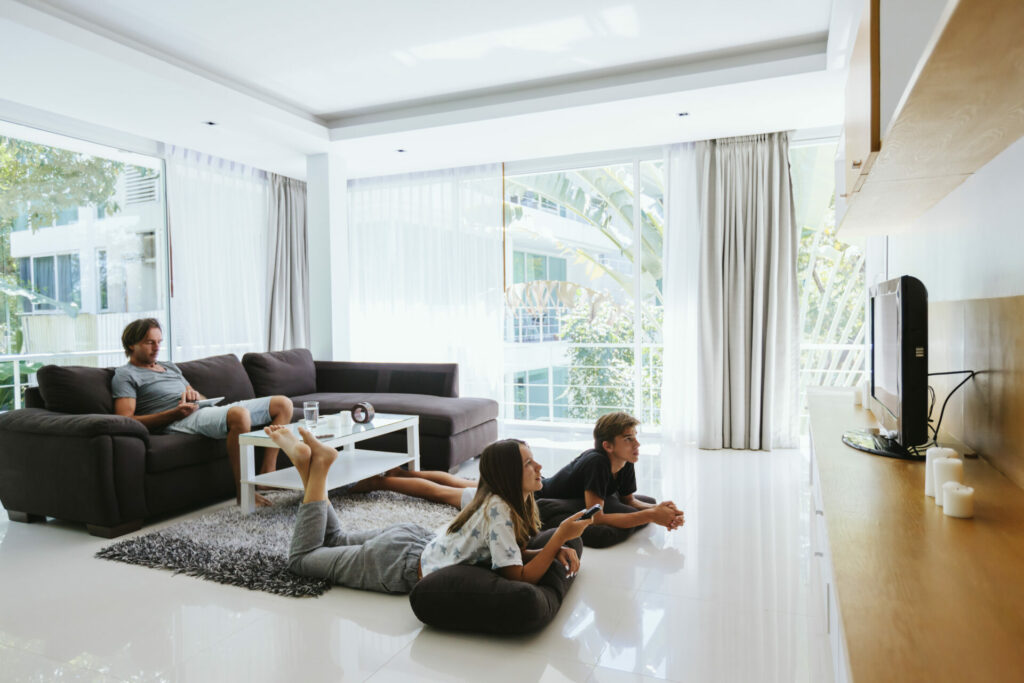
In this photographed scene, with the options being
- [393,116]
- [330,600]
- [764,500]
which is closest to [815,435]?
[764,500]

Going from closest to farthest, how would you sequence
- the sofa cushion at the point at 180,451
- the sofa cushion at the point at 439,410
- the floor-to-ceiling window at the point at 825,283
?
the sofa cushion at the point at 180,451 → the sofa cushion at the point at 439,410 → the floor-to-ceiling window at the point at 825,283

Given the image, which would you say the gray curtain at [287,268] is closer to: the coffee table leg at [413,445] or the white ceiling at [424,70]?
the white ceiling at [424,70]

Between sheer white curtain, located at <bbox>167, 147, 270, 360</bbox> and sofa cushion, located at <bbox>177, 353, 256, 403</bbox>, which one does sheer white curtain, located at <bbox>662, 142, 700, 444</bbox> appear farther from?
sheer white curtain, located at <bbox>167, 147, 270, 360</bbox>

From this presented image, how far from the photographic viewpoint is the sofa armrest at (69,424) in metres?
3.15

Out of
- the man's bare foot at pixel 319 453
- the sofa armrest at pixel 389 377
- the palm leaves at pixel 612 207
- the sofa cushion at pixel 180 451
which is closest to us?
Answer: the man's bare foot at pixel 319 453

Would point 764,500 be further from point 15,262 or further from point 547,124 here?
point 15,262

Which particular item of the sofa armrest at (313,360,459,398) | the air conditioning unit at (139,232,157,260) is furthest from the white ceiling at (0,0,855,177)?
the sofa armrest at (313,360,459,398)

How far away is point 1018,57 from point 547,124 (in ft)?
13.3

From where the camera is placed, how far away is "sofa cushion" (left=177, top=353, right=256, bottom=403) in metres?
4.40

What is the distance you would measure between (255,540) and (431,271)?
3863mm

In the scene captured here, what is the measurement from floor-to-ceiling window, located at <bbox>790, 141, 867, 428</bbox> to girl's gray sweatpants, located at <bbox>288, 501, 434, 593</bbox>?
13.0ft

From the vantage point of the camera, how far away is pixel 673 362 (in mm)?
5504

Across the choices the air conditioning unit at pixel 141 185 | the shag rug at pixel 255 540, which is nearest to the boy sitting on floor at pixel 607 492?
the shag rug at pixel 255 540

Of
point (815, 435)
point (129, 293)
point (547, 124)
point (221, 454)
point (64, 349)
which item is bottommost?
point (221, 454)
